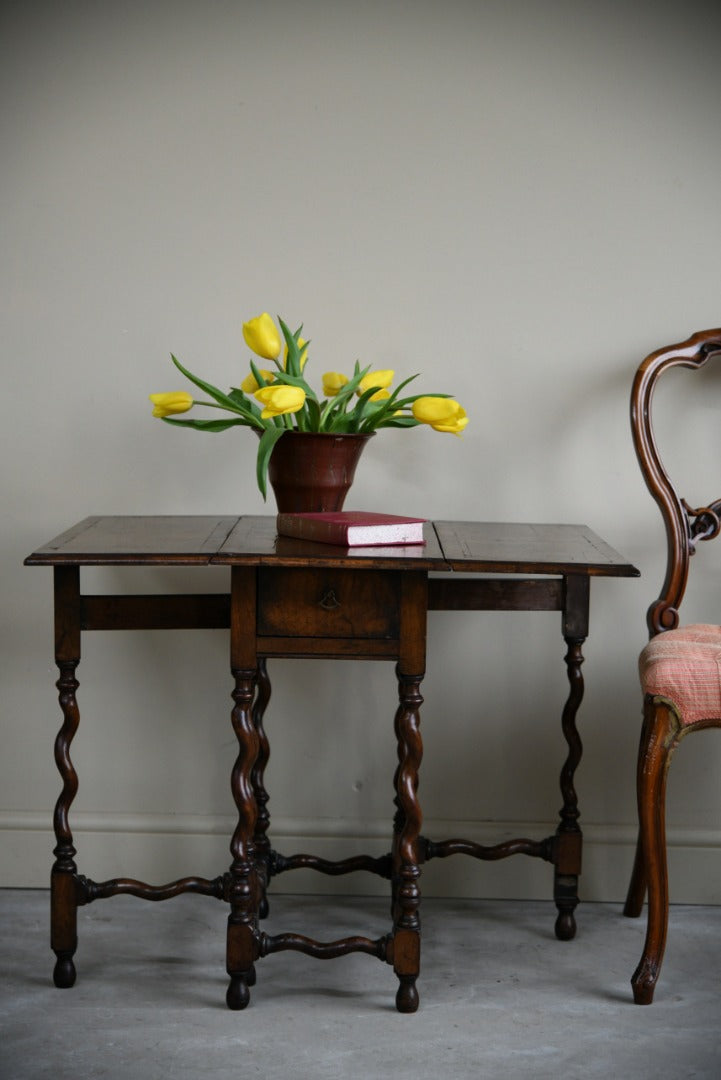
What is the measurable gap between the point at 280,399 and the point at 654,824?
3.05 feet

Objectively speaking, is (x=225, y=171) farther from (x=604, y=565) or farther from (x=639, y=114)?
(x=604, y=565)

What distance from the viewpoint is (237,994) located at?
70.8 inches

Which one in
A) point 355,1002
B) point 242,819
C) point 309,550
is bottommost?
point 355,1002

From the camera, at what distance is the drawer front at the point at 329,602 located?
1.74 m

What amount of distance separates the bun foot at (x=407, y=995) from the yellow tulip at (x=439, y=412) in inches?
36.5

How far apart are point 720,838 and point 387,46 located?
178cm

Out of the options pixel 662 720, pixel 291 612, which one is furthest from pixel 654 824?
pixel 291 612

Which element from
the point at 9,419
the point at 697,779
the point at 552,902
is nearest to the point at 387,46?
the point at 9,419

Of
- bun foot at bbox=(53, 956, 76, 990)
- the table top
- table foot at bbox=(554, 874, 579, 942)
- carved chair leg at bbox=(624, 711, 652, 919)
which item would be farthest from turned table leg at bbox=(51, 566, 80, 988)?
carved chair leg at bbox=(624, 711, 652, 919)

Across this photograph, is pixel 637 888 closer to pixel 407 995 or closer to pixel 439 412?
pixel 407 995

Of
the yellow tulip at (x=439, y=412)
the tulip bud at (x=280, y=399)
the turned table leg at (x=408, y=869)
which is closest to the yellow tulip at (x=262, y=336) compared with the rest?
the tulip bud at (x=280, y=399)

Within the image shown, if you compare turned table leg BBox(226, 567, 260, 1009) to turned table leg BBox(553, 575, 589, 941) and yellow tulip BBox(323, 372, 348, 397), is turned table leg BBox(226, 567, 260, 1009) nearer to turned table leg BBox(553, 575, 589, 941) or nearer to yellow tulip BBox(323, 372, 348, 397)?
yellow tulip BBox(323, 372, 348, 397)

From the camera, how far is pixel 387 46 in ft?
7.33

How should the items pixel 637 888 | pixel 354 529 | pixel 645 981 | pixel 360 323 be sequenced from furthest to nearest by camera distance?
pixel 360 323
pixel 637 888
pixel 645 981
pixel 354 529
